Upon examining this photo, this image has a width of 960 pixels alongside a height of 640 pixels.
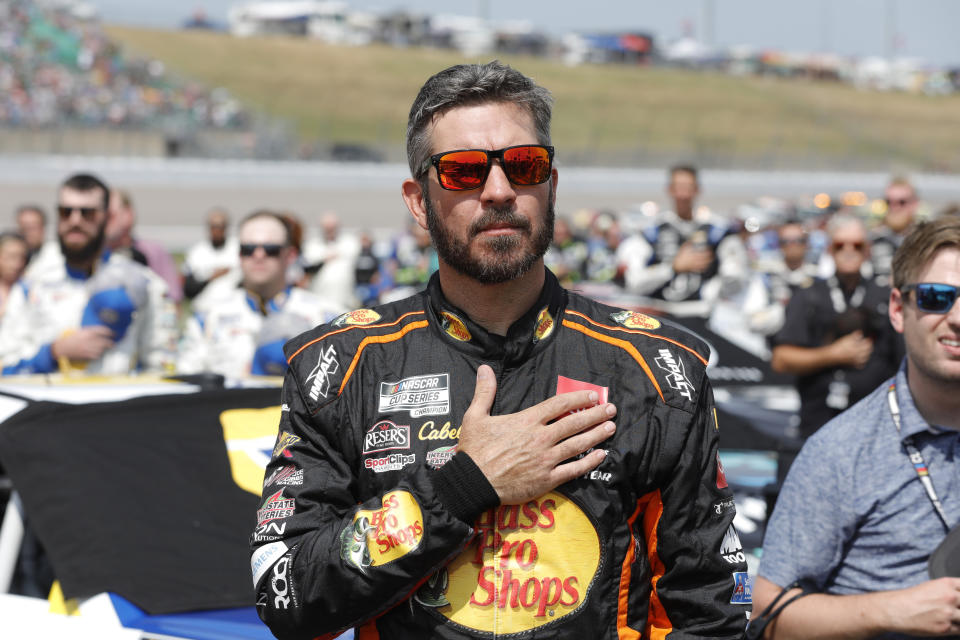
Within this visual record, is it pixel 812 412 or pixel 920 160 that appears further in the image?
pixel 920 160

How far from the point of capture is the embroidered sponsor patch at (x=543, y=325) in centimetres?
195

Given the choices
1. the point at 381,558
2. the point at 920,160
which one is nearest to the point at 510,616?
the point at 381,558

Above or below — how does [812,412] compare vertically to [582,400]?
below

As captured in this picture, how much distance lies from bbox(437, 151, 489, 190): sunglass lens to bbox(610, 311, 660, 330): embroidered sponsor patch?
365 millimetres

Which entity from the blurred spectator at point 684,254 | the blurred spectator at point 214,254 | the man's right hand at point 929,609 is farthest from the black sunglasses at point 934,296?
the blurred spectator at point 214,254

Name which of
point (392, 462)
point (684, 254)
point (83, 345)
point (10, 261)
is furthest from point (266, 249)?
point (392, 462)

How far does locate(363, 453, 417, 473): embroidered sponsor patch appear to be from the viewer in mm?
1858

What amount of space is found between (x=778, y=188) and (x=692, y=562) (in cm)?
4277

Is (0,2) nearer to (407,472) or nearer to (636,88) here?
(636,88)

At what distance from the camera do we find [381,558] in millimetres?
1730

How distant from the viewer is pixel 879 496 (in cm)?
239

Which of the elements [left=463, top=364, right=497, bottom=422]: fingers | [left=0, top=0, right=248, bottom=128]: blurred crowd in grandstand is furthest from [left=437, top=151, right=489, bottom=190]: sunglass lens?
[left=0, top=0, right=248, bottom=128]: blurred crowd in grandstand

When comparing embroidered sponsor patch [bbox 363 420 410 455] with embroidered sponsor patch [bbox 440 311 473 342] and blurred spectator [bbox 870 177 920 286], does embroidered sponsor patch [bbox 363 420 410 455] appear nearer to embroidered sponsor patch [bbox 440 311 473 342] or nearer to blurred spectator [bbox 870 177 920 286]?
embroidered sponsor patch [bbox 440 311 473 342]

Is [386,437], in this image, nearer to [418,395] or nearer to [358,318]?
[418,395]
